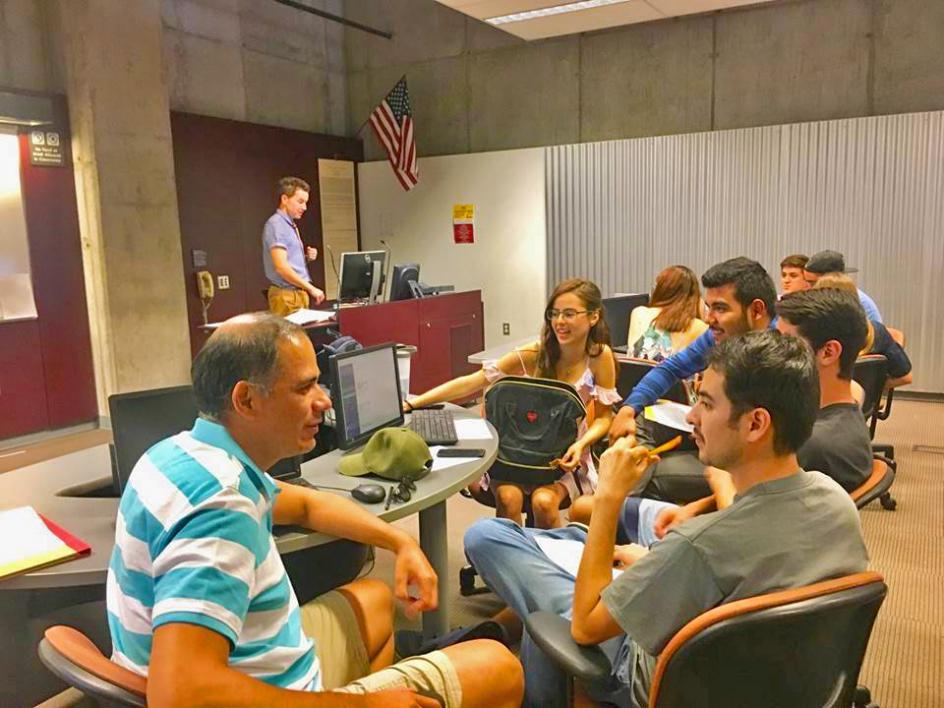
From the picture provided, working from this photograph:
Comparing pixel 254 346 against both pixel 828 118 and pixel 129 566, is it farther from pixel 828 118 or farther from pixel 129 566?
pixel 828 118

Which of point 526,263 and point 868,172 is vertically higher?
point 868,172

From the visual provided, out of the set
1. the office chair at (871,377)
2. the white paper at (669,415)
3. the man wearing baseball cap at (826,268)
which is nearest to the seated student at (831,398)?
the white paper at (669,415)

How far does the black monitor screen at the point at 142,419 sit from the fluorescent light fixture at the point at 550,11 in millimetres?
4974

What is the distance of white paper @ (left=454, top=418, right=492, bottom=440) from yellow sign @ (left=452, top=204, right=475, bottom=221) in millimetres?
5342

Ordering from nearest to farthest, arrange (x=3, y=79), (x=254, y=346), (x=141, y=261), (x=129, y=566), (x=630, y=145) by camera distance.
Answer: (x=129, y=566)
(x=254, y=346)
(x=3, y=79)
(x=141, y=261)
(x=630, y=145)

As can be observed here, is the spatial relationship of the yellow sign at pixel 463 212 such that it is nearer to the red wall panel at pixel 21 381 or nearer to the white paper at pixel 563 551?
the red wall panel at pixel 21 381

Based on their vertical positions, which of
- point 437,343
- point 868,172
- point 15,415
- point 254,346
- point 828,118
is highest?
point 828,118

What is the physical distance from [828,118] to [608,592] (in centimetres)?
642

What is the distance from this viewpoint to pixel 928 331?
6227 mm

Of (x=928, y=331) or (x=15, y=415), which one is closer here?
(x=15, y=415)

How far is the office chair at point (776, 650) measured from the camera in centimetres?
118

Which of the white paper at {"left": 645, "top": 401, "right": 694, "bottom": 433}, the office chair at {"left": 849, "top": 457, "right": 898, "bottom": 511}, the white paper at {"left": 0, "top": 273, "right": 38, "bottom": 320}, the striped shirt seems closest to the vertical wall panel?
the white paper at {"left": 645, "top": 401, "right": 694, "bottom": 433}

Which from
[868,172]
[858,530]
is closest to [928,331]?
[868,172]

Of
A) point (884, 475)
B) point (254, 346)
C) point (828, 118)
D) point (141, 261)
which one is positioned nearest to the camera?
point (254, 346)
